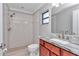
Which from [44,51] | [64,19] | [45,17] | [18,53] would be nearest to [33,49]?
[44,51]

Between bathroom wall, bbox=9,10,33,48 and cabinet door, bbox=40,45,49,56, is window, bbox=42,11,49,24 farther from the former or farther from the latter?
cabinet door, bbox=40,45,49,56

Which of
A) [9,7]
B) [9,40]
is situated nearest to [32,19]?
[9,7]

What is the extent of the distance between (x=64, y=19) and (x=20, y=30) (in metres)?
1.07

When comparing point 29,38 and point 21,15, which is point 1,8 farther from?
point 29,38

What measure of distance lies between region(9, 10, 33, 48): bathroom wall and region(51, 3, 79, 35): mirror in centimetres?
71

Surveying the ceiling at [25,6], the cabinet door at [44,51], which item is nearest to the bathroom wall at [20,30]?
the ceiling at [25,6]

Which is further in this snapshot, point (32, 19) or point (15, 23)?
point (32, 19)

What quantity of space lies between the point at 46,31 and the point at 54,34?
Result: 237 mm

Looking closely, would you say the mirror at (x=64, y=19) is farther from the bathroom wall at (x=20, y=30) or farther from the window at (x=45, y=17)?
the bathroom wall at (x=20, y=30)

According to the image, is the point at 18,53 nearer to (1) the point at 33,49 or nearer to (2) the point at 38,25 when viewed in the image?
(1) the point at 33,49

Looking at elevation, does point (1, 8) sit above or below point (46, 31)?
above

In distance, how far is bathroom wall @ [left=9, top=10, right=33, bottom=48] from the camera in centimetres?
211

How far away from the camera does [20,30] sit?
7.22 ft

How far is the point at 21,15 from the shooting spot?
2.12m
